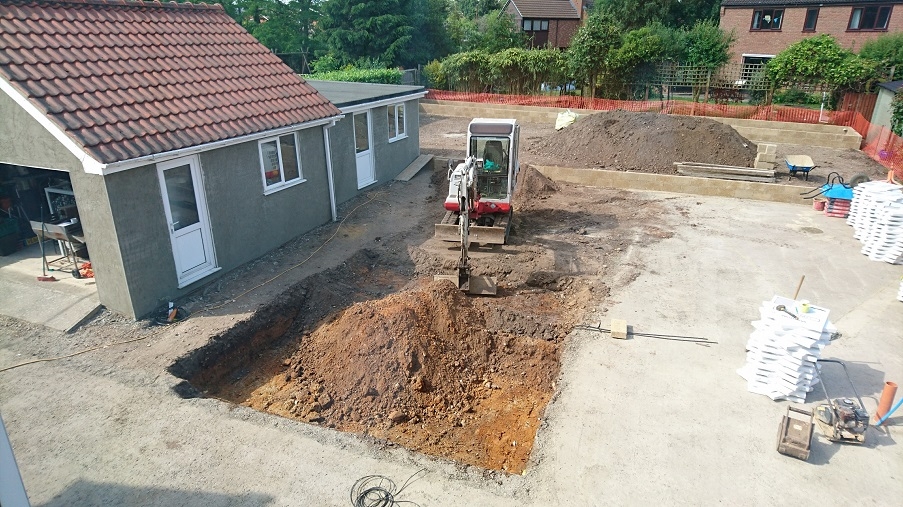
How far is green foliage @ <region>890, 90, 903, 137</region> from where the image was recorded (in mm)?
18312

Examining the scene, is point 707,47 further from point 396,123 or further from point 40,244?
point 40,244

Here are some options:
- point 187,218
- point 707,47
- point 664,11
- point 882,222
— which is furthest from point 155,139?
point 664,11

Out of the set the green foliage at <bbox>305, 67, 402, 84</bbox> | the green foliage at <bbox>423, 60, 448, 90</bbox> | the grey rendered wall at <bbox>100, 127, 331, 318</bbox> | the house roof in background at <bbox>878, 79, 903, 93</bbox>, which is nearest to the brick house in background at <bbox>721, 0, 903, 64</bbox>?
the house roof in background at <bbox>878, 79, 903, 93</bbox>

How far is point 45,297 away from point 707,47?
103 ft

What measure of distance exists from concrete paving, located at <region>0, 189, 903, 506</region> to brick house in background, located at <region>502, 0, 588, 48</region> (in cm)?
4198

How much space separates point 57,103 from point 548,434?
8029 millimetres

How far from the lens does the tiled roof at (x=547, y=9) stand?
150ft

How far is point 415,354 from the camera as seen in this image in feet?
25.6

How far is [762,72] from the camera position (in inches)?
1013

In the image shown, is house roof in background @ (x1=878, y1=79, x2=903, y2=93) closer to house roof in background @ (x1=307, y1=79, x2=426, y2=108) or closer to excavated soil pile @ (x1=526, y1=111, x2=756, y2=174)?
excavated soil pile @ (x1=526, y1=111, x2=756, y2=174)

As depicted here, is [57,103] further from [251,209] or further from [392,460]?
[392,460]

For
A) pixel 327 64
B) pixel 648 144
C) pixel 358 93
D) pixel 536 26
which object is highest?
pixel 536 26

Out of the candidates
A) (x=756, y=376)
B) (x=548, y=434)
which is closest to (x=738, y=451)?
(x=756, y=376)

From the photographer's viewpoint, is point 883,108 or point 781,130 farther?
point 781,130
